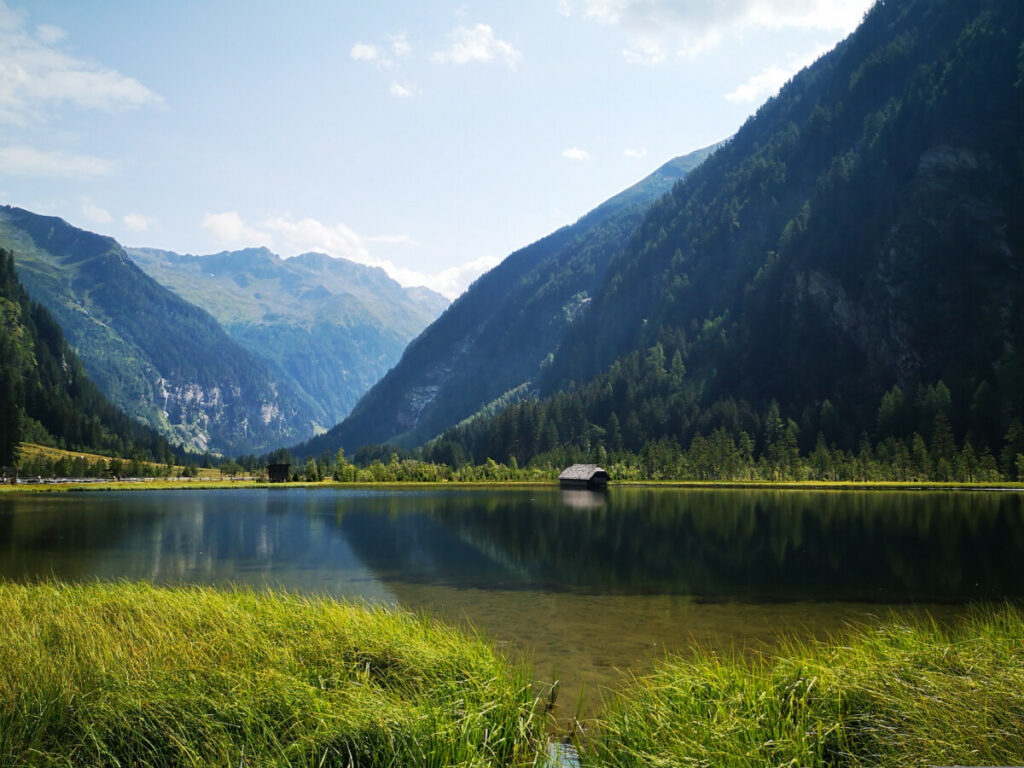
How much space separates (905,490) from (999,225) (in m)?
113

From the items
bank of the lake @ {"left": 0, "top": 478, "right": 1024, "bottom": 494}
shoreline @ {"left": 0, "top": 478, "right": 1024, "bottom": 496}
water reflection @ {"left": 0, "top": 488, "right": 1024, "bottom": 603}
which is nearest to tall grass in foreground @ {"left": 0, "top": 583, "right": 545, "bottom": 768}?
water reflection @ {"left": 0, "top": 488, "right": 1024, "bottom": 603}

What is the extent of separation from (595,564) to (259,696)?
30.5 metres

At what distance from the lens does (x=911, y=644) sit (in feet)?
48.9

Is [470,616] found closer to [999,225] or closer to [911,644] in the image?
[911,644]

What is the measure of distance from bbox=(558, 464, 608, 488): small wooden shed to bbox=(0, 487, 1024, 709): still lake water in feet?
238

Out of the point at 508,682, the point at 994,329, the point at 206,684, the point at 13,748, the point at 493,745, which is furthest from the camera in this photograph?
the point at 994,329

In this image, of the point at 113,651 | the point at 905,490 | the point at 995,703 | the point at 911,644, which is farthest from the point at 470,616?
the point at 905,490

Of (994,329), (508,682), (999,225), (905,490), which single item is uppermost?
(999,225)

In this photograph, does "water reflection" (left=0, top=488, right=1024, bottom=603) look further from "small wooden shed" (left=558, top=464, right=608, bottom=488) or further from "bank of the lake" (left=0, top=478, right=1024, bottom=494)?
"small wooden shed" (left=558, top=464, right=608, bottom=488)

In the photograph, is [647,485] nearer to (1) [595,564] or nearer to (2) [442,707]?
(1) [595,564]

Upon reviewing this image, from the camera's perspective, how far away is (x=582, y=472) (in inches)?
6063

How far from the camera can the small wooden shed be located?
15044 centimetres

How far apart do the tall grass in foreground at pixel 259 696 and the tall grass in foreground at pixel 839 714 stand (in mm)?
2345

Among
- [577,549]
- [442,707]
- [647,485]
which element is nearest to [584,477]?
[647,485]
